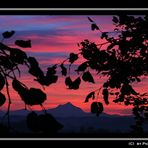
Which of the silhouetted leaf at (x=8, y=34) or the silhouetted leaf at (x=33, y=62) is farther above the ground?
the silhouetted leaf at (x=8, y=34)

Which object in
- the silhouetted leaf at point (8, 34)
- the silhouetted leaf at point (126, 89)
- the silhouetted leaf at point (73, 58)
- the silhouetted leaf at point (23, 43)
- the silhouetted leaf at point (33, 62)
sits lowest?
the silhouetted leaf at point (126, 89)

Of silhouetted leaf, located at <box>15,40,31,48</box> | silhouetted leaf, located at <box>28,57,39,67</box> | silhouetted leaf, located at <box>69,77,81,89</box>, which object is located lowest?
silhouetted leaf, located at <box>69,77,81,89</box>

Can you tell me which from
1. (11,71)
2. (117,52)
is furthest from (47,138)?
(11,71)

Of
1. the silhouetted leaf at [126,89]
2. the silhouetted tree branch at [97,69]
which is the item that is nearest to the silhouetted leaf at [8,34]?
the silhouetted tree branch at [97,69]

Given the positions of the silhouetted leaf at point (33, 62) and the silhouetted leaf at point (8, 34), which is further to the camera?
the silhouetted leaf at point (8, 34)

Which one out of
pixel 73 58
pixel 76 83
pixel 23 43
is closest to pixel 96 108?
pixel 76 83

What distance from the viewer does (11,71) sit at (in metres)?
1.15

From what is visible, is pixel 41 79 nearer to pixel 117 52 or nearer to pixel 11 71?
pixel 11 71

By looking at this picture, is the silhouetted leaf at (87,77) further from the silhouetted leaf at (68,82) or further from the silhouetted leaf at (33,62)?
the silhouetted leaf at (33,62)

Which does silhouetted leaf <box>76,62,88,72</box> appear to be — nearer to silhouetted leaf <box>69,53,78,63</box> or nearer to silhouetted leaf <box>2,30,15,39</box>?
silhouetted leaf <box>69,53,78,63</box>

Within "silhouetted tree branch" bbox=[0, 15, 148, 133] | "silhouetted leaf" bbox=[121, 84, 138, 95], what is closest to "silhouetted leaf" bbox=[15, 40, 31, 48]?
"silhouetted tree branch" bbox=[0, 15, 148, 133]

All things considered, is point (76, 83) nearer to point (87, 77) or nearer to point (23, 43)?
point (87, 77)

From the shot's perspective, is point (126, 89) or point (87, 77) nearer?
point (87, 77)
